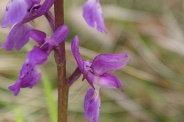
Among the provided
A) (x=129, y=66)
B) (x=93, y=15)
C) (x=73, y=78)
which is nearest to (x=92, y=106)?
(x=73, y=78)

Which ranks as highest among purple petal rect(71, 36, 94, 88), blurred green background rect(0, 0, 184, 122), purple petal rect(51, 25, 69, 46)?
purple petal rect(51, 25, 69, 46)

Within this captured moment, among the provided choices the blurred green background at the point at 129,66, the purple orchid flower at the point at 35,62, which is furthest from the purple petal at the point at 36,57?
the blurred green background at the point at 129,66

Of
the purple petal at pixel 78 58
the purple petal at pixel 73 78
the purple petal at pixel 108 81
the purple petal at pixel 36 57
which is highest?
the purple petal at pixel 36 57

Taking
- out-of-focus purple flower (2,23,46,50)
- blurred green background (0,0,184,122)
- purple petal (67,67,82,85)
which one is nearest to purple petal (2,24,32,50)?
out-of-focus purple flower (2,23,46,50)

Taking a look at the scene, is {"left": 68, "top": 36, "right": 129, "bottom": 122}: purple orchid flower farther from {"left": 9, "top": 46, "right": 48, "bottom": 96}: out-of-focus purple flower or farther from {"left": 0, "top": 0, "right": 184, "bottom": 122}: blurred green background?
{"left": 0, "top": 0, "right": 184, "bottom": 122}: blurred green background

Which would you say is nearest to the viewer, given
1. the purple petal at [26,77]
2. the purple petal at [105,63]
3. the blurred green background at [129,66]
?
the purple petal at [26,77]

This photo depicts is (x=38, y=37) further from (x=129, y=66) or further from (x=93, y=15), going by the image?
(x=129, y=66)

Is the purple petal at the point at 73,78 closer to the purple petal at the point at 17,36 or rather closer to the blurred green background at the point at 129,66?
the purple petal at the point at 17,36

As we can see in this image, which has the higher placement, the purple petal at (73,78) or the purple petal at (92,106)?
the purple petal at (73,78)
